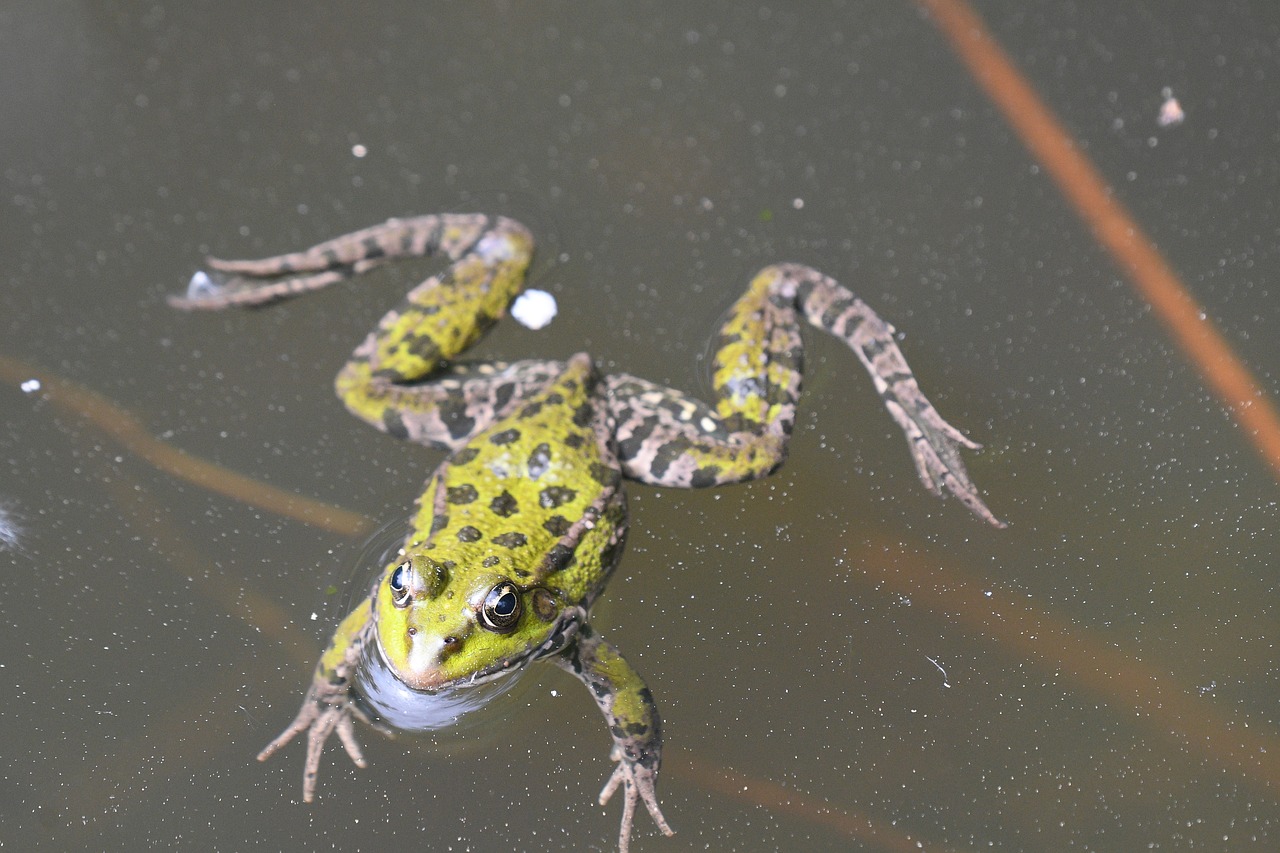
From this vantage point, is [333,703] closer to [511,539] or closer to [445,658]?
[445,658]

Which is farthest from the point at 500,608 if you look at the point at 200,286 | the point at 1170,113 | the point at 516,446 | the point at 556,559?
the point at 1170,113

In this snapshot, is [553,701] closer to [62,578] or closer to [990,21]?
[62,578]

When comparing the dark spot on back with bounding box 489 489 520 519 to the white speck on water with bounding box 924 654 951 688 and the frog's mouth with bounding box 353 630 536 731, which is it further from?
the white speck on water with bounding box 924 654 951 688

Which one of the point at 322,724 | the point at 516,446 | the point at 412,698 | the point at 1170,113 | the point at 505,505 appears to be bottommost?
the point at 322,724

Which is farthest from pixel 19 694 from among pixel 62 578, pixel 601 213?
pixel 601 213

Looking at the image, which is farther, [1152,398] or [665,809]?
[1152,398]

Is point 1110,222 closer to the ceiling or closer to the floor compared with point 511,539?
closer to the ceiling

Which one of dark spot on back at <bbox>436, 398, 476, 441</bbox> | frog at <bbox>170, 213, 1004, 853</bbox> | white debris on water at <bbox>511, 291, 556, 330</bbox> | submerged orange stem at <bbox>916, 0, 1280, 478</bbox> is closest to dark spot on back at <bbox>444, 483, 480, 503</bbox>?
frog at <bbox>170, 213, 1004, 853</bbox>

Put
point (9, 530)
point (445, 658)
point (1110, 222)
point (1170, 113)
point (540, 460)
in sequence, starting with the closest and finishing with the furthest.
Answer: point (445, 658), point (540, 460), point (9, 530), point (1110, 222), point (1170, 113)
